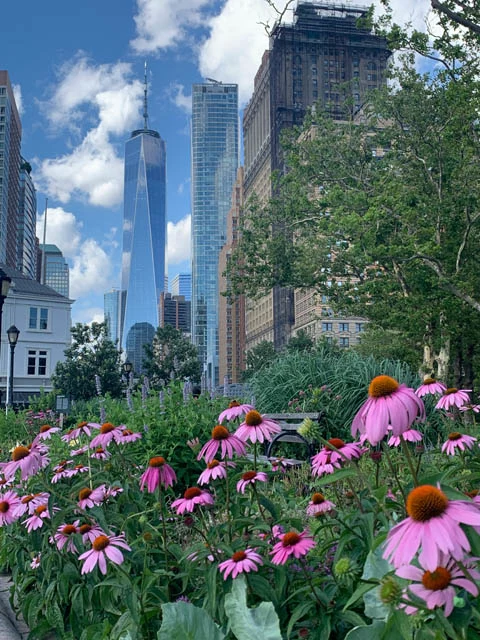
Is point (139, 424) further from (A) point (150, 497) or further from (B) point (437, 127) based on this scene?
(B) point (437, 127)

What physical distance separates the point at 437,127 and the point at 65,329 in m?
34.0

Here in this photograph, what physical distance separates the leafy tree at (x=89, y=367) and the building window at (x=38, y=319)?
981 cm

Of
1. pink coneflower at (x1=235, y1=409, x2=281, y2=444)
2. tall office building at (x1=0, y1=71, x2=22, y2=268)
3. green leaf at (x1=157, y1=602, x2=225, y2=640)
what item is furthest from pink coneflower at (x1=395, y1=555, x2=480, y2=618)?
tall office building at (x1=0, y1=71, x2=22, y2=268)

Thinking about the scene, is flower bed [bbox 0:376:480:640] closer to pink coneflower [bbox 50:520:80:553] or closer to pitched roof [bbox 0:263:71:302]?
pink coneflower [bbox 50:520:80:553]

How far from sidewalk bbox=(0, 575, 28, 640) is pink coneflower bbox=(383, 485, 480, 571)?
2.68 meters

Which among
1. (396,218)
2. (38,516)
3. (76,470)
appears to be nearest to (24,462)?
(38,516)

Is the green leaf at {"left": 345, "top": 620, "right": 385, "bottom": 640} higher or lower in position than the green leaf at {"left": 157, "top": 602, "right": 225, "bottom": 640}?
higher

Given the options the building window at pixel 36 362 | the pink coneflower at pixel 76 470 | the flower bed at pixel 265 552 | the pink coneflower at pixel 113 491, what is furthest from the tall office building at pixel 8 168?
the flower bed at pixel 265 552

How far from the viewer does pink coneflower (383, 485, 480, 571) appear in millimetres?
1028

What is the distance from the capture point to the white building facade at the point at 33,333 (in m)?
41.7

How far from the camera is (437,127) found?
18219mm

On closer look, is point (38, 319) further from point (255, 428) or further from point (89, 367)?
point (255, 428)

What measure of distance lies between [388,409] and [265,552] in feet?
3.55

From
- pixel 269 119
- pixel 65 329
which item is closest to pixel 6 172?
pixel 269 119
